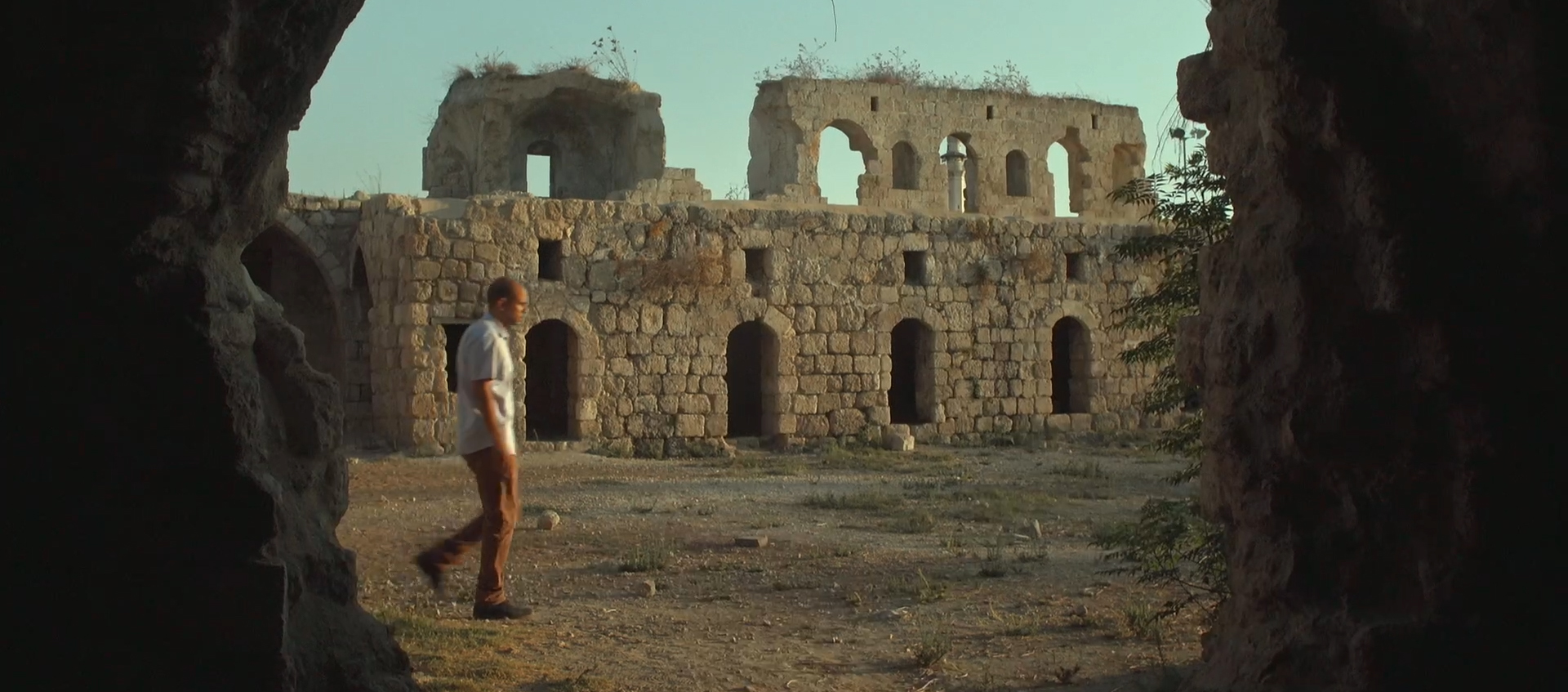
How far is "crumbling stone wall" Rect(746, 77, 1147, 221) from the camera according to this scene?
24500 mm

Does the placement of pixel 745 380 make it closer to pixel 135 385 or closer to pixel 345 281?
pixel 345 281

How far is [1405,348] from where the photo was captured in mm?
3301

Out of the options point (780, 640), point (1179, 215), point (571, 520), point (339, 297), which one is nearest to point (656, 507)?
point (571, 520)

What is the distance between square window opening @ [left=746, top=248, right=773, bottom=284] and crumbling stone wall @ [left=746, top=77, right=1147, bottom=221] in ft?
15.2

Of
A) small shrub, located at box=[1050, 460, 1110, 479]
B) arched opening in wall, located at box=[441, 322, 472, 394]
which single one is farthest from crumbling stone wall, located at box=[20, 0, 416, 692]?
arched opening in wall, located at box=[441, 322, 472, 394]

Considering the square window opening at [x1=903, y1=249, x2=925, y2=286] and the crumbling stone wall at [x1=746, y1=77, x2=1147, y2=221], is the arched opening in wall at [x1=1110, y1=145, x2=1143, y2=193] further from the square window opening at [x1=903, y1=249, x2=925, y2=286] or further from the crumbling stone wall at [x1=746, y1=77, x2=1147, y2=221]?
the square window opening at [x1=903, y1=249, x2=925, y2=286]

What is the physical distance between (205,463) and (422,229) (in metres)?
13.8

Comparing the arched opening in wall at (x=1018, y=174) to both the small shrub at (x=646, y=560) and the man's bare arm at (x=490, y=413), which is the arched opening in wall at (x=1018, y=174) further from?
the man's bare arm at (x=490, y=413)

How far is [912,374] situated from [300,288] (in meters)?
9.35

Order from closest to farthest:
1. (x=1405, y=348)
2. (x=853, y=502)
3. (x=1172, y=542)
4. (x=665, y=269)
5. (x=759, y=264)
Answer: (x=1405, y=348), (x=1172, y=542), (x=853, y=502), (x=665, y=269), (x=759, y=264)

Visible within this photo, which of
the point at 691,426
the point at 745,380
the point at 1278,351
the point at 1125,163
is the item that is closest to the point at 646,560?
the point at 1278,351

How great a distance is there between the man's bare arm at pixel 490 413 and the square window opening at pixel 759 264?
1228 centimetres

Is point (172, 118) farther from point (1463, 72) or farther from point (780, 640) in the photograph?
point (780, 640)

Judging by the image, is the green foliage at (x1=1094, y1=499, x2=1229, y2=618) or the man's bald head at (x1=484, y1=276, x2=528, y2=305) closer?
the green foliage at (x1=1094, y1=499, x2=1229, y2=618)
